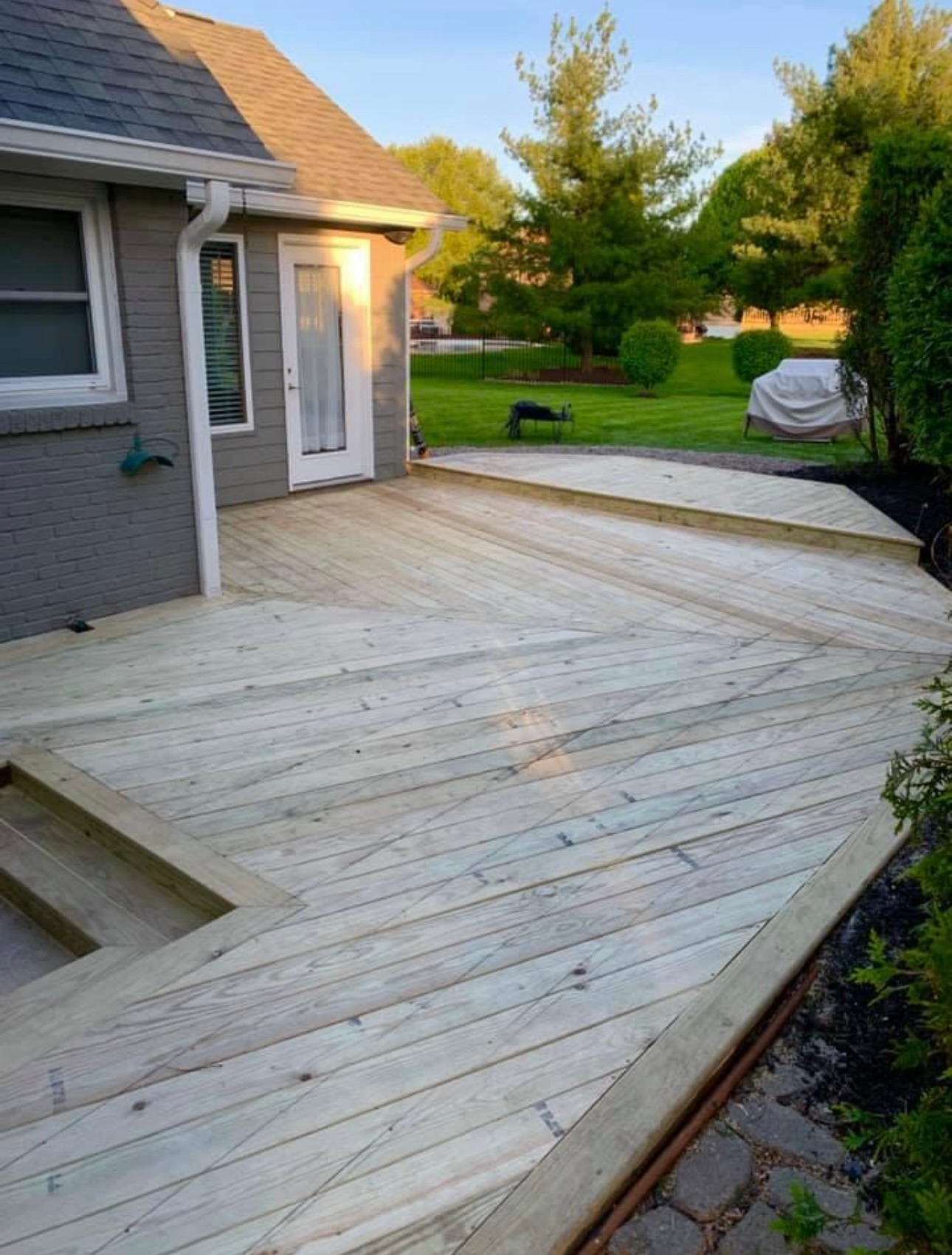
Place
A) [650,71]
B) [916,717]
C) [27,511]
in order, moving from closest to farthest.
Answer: [916,717], [27,511], [650,71]

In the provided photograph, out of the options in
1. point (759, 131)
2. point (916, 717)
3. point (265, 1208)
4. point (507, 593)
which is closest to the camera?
point (265, 1208)

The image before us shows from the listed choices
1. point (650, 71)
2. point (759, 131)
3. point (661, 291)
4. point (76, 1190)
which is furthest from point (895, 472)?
point (759, 131)

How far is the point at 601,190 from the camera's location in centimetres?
2070

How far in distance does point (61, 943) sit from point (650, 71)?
71.2ft

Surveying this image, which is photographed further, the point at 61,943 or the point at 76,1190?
the point at 61,943

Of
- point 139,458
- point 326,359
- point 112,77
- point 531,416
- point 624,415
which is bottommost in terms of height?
point 624,415

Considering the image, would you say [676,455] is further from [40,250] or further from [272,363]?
[40,250]

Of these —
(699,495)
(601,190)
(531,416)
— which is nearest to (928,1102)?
(699,495)

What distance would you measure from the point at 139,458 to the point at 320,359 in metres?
3.61

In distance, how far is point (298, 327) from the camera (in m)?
7.94

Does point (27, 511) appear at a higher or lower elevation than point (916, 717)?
A: higher

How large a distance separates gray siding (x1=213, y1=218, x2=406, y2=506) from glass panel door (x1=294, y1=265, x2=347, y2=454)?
0.26 m

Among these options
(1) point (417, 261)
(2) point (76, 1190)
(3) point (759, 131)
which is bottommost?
(2) point (76, 1190)

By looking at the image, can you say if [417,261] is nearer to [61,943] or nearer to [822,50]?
[61,943]
